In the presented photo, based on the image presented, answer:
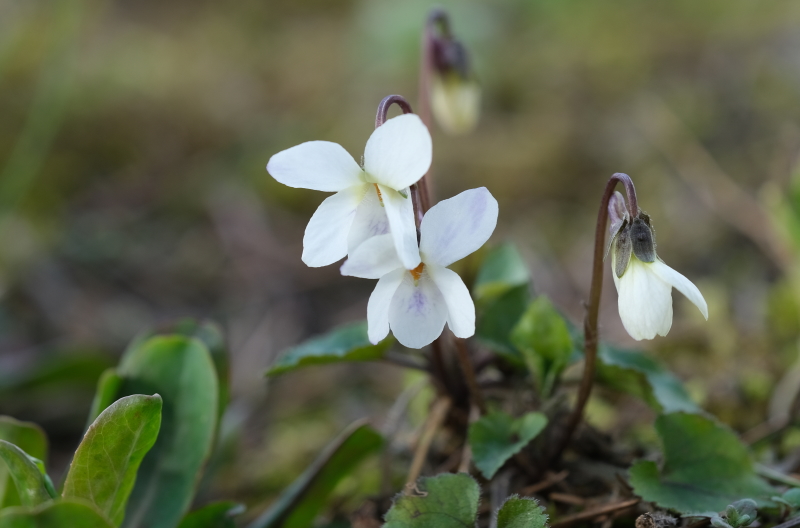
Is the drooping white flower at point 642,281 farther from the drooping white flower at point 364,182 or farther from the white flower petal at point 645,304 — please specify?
the drooping white flower at point 364,182

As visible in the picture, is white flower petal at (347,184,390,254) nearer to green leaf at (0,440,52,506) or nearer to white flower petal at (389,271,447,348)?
white flower petal at (389,271,447,348)

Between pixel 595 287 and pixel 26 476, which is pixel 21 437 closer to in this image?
pixel 26 476

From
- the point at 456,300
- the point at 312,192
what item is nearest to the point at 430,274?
the point at 456,300

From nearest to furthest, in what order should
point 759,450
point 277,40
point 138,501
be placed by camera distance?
point 138,501 → point 759,450 → point 277,40

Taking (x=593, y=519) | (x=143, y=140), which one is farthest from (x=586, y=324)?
(x=143, y=140)

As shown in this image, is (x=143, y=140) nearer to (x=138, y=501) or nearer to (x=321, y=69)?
(x=321, y=69)

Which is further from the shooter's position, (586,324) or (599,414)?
(599,414)
